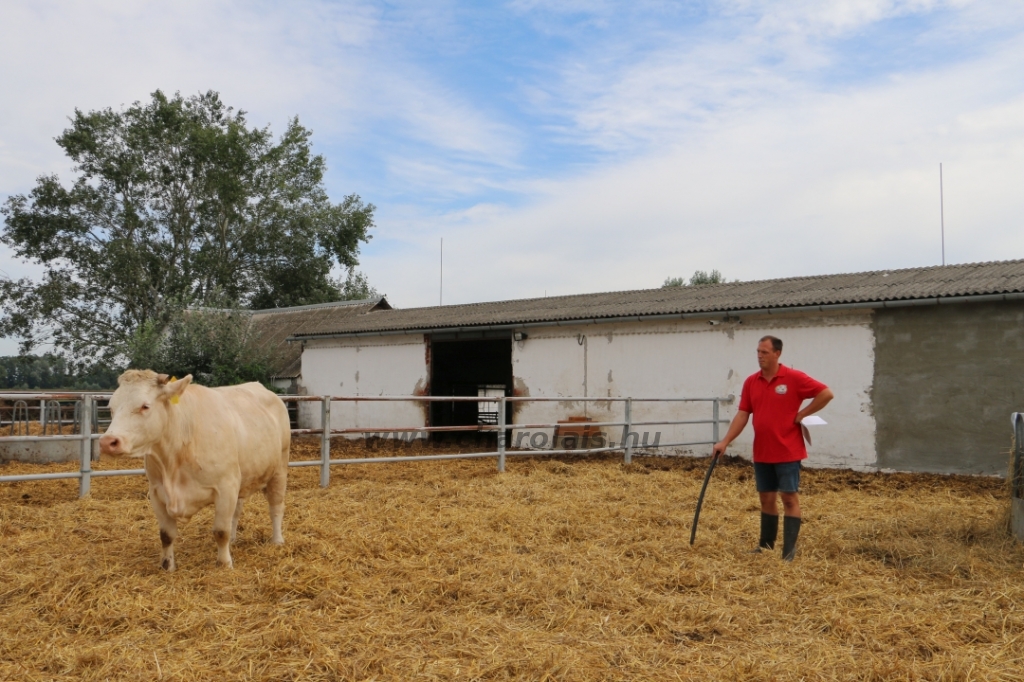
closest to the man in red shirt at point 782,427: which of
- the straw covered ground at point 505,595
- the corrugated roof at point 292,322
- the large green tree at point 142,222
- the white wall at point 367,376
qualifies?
the straw covered ground at point 505,595

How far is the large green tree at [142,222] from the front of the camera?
32094 millimetres

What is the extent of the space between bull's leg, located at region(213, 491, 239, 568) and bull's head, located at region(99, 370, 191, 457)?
0.55 meters

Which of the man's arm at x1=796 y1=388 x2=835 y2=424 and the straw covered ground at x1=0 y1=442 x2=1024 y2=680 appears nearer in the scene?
the straw covered ground at x1=0 y1=442 x2=1024 y2=680

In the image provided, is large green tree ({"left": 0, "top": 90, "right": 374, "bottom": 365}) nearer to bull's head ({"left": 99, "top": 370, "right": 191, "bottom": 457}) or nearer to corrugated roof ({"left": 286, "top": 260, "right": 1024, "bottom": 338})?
corrugated roof ({"left": 286, "top": 260, "right": 1024, "bottom": 338})

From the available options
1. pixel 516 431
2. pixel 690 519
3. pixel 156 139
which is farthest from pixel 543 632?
pixel 156 139

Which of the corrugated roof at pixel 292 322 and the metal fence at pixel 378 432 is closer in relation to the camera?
the metal fence at pixel 378 432

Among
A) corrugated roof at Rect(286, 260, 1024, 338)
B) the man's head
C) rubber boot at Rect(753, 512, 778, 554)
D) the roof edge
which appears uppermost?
corrugated roof at Rect(286, 260, 1024, 338)

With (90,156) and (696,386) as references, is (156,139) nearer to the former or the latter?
(90,156)

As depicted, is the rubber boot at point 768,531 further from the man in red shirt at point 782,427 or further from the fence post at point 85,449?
the fence post at point 85,449

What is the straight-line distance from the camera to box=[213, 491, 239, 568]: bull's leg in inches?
193

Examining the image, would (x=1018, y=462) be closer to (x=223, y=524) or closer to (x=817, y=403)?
(x=817, y=403)

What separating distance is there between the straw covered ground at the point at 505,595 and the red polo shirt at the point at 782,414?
72 centimetres

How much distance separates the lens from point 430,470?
34.4 ft

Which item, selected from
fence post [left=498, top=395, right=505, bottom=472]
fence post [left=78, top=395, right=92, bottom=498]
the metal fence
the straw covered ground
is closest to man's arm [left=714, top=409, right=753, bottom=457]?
the straw covered ground
